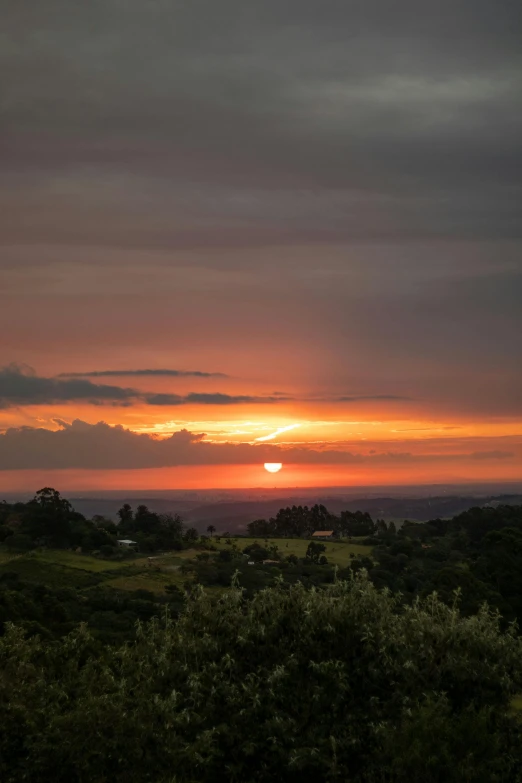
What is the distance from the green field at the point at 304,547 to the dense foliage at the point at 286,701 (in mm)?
122907

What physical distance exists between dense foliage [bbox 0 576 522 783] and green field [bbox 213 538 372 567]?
12291 cm

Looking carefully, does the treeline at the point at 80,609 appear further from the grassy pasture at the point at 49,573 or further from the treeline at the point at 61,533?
the treeline at the point at 61,533

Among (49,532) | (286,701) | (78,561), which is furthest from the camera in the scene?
(49,532)

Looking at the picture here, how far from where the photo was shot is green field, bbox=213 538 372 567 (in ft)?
547

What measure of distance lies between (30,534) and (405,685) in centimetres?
13357

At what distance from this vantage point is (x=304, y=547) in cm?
17962

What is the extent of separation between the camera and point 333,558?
162m

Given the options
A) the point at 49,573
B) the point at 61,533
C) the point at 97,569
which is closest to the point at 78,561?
the point at 97,569

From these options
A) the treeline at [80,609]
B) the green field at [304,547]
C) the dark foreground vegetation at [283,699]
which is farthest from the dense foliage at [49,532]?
the dark foreground vegetation at [283,699]

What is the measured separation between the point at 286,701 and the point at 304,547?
14733 centimetres

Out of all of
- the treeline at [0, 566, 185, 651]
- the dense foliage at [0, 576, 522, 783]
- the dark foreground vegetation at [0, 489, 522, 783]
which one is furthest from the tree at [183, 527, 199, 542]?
the dense foliage at [0, 576, 522, 783]

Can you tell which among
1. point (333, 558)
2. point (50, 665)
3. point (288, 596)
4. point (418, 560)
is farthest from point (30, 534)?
point (288, 596)

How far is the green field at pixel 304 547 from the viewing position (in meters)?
167

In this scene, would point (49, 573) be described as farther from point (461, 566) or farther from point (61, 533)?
point (461, 566)
